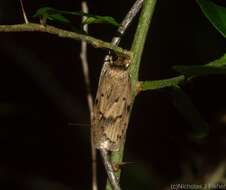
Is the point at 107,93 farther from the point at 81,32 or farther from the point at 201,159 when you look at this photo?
the point at 201,159

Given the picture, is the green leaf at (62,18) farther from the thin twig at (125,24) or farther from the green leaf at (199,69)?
the green leaf at (199,69)

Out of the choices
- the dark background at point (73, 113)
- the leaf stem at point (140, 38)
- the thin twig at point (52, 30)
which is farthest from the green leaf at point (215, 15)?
the dark background at point (73, 113)

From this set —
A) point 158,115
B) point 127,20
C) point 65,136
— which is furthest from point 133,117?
point 127,20

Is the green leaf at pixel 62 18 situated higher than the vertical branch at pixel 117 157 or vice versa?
the green leaf at pixel 62 18

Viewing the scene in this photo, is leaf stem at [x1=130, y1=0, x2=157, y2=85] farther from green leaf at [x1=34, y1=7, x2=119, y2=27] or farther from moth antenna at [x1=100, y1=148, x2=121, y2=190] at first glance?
moth antenna at [x1=100, y1=148, x2=121, y2=190]

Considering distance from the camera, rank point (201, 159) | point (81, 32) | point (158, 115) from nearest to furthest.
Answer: point (81, 32)
point (201, 159)
point (158, 115)

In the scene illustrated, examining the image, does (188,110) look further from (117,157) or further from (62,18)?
(62,18)

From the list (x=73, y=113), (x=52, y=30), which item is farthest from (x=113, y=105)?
(x=73, y=113)

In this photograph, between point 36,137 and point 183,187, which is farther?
point 36,137
